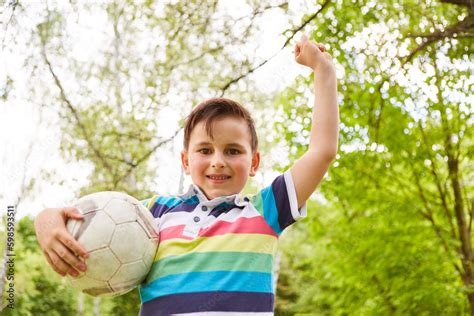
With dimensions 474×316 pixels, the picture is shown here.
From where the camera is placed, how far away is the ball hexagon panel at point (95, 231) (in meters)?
1.91

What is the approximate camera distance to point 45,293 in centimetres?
1805

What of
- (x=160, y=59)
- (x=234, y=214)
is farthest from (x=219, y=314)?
(x=160, y=59)

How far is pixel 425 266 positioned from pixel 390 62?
3.02 metres

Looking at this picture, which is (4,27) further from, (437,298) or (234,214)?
(437,298)

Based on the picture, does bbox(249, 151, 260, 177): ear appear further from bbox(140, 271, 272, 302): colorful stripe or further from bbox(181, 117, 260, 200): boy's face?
bbox(140, 271, 272, 302): colorful stripe

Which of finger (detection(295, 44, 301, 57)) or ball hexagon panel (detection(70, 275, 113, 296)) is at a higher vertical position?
finger (detection(295, 44, 301, 57))

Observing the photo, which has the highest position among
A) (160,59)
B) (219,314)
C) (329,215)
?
(160,59)

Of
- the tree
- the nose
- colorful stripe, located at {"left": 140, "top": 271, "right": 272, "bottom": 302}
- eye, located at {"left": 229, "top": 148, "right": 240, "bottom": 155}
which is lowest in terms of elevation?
colorful stripe, located at {"left": 140, "top": 271, "right": 272, "bottom": 302}

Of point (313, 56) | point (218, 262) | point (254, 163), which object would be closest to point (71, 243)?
point (218, 262)

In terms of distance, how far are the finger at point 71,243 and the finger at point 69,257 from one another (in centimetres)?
1

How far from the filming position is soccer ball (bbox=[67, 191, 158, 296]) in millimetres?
1917

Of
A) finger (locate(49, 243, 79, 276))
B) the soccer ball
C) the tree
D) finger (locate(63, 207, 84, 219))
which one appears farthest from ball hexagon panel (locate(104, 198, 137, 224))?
the tree

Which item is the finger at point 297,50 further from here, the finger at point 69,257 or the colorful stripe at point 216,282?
the finger at point 69,257

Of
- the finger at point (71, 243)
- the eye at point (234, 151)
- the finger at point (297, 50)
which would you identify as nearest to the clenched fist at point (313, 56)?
the finger at point (297, 50)
